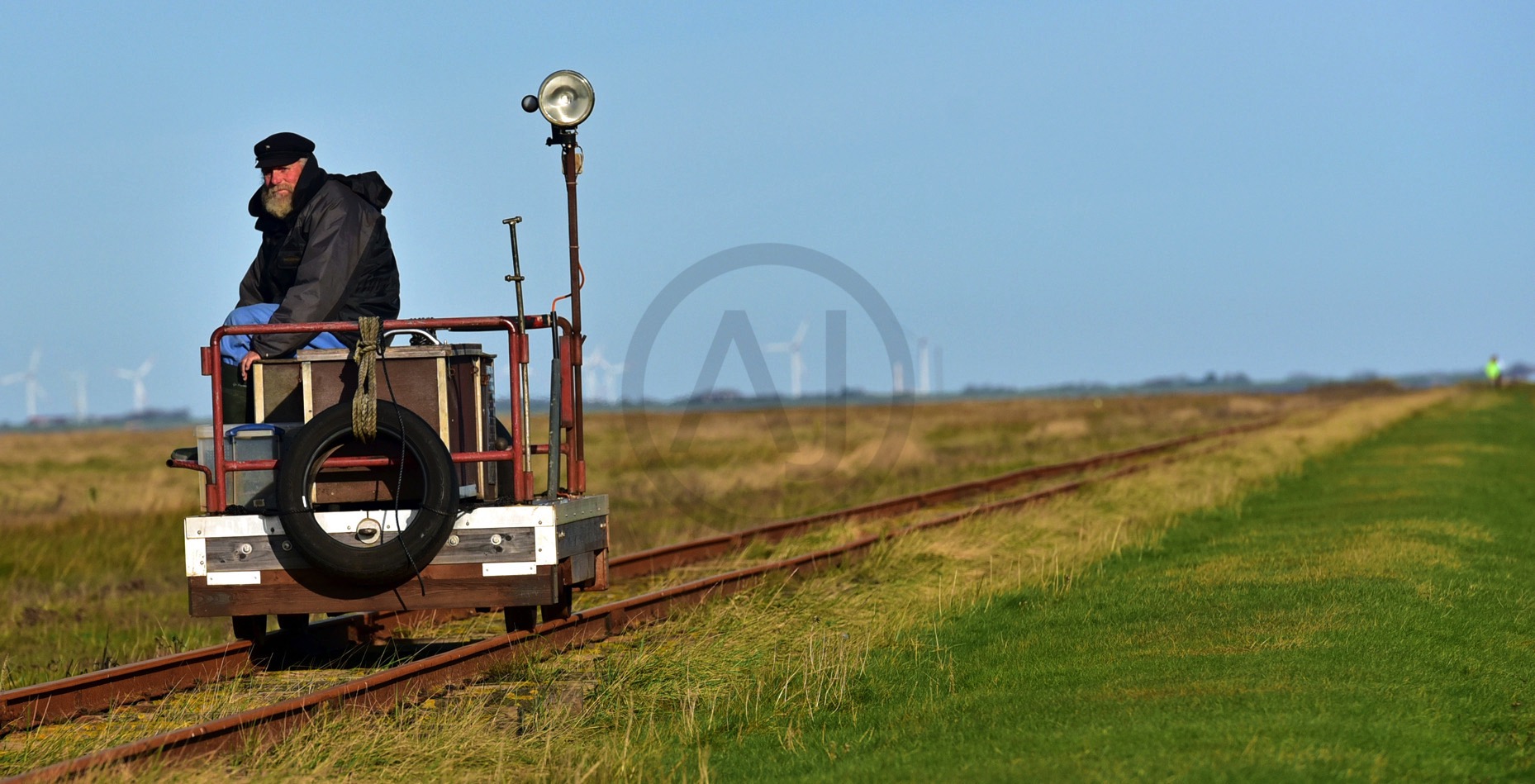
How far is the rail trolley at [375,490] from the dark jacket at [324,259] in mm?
251

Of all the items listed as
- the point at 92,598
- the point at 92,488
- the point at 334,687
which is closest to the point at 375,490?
the point at 334,687

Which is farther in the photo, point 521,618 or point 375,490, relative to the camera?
point 521,618

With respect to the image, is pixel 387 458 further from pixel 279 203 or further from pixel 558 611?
pixel 558 611

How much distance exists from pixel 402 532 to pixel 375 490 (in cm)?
47

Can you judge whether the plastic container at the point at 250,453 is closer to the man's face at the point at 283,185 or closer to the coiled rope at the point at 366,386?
the coiled rope at the point at 366,386

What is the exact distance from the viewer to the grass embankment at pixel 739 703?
625 centimetres

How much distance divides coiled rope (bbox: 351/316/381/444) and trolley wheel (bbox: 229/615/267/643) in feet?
6.52

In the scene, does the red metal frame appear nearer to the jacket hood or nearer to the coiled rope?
the coiled rope

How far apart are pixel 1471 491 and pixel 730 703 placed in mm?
14538

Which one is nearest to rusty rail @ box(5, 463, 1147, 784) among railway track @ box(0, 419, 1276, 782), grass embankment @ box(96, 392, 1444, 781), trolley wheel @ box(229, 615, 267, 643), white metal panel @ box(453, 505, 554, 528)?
railway track @ box(0, 419, 1276, 782)

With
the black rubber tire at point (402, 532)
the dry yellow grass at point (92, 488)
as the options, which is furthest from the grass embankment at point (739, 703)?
the dry yellow grass at point (92, 488)

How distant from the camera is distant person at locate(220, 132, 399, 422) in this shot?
8.44m

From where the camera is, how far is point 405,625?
436 inches

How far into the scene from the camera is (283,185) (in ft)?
28.9
